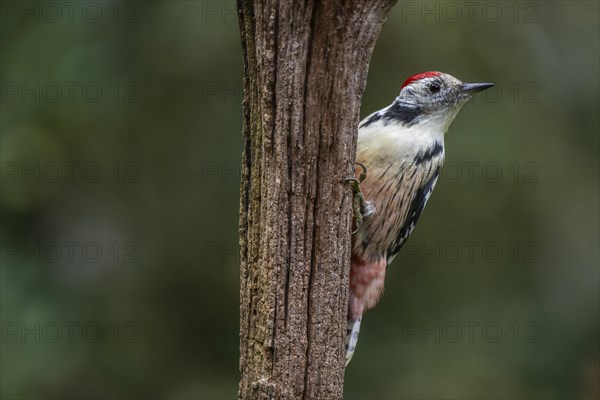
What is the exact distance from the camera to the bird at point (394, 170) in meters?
4.01

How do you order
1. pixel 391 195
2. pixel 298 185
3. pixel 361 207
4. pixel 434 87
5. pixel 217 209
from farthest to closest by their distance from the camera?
pixel 217 209, pixel 434 87, pixel 391 195, pixel 361 207, pixel 298 185

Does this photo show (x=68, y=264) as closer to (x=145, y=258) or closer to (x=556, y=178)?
(x=145, y=258)

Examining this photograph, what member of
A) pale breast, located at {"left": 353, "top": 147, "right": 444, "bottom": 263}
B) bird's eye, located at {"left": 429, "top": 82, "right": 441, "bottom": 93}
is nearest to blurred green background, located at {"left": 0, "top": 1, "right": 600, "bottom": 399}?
bird's eye, located at {"left": 429, "top": 82, "right": 441, "bottom": 93}

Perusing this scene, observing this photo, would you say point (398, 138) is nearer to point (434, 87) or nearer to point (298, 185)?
point (434, 87)

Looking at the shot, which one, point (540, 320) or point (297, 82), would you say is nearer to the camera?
point (297, 82)

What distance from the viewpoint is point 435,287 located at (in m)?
6.78

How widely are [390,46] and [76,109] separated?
2342 millimetres

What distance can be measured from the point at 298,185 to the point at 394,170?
3.83ft

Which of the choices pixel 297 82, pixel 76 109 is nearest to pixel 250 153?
pixel 297 82

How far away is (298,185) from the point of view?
9.76 ft

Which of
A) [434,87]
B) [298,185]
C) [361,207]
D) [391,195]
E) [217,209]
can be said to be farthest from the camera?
[217,209]

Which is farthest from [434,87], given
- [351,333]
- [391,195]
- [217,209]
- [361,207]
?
[217,209]

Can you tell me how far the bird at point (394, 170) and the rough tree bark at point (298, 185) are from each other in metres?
0.81

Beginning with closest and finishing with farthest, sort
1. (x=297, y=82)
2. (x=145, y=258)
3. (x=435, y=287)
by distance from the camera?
(x=297, y=82) → (x=145, y=258) → (x=435, y=287)
